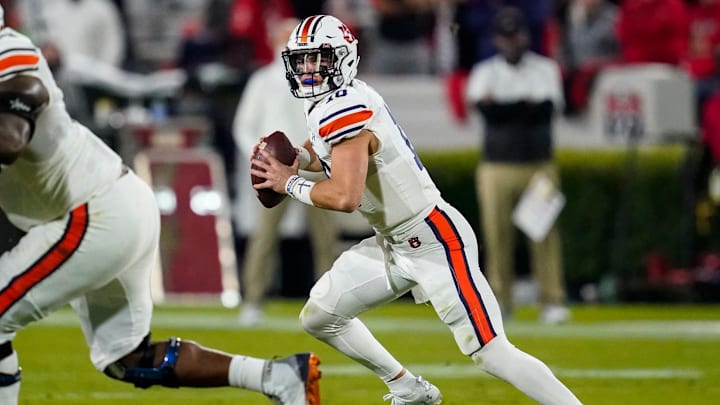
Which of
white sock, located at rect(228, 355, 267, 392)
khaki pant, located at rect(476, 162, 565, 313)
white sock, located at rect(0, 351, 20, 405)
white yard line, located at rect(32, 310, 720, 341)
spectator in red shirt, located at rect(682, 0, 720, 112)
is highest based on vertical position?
white sock, located at rect(0, 351, 20, 405)

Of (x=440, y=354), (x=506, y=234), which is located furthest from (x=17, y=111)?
(x=506, y=234)

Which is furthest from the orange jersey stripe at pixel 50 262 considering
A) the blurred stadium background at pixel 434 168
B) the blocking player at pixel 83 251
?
the blurred stadium background at pixel 434 168

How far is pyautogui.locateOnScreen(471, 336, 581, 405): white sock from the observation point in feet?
16.3

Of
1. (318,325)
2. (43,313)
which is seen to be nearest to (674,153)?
(318,325)

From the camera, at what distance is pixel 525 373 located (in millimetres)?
4961

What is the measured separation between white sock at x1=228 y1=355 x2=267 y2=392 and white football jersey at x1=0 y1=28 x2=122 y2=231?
30.9 inches

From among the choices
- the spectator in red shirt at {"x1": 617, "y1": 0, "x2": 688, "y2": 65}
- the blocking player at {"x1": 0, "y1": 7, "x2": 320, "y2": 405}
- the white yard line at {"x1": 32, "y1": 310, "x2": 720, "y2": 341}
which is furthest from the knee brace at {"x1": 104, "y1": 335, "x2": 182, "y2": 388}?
the spectator in red shirt at {"x1": 617, "y1": 0, "x2": 688, "y2": 65}

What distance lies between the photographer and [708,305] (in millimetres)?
11578

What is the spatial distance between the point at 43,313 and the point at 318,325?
1.08 meters

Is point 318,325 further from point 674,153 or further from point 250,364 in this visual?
point 674,153

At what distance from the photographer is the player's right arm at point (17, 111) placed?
14.8ft

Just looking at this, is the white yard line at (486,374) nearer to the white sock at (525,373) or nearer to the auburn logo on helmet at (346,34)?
the white sock at (525,373)

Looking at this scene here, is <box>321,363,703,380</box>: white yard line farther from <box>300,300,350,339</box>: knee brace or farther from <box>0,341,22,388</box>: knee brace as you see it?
<box>0,341,22,388</box>: knee brace

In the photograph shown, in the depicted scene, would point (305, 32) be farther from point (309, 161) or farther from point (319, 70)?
point (309, 161)
